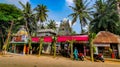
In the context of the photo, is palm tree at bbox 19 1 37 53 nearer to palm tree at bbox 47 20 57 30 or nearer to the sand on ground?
palm tree at bbox 47 20 57 30

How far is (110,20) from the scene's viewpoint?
35875mm

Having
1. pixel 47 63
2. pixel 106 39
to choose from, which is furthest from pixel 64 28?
pixel 47 63

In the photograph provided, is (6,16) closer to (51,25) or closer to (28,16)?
(28,16)

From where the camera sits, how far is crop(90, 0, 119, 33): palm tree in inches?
1423

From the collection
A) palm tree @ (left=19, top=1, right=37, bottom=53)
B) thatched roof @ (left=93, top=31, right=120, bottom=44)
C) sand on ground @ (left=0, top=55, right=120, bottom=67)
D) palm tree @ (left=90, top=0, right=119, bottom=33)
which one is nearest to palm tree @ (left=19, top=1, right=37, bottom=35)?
palm tree @ (left=19, top=1, right=37, bottom=53)

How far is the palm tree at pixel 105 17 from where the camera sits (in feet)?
119

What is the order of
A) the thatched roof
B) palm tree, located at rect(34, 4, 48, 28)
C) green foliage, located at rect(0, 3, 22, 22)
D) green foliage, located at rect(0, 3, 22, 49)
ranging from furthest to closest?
palm tree, located at rect(34, 4, 48, 28) < green foliage, located at rect(0, 3, 22, 49) < green foliage, located at rect(0, 3, 22, 22) < the thatched roof

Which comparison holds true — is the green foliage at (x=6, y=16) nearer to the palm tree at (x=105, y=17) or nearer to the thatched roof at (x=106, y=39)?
the palm tree at (x=105, y=17)

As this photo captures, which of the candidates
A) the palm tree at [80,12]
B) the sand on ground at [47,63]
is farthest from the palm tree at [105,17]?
the sand on ground at [47,63]

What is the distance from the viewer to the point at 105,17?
3606 cm

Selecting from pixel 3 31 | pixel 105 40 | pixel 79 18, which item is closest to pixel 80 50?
pixel 105 40

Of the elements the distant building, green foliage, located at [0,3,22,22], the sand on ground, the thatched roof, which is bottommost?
the sand on ground

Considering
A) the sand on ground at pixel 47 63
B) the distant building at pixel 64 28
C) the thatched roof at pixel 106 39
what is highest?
the distant building at pixel 64 28

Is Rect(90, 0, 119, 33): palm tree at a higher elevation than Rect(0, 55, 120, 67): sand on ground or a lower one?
higher
